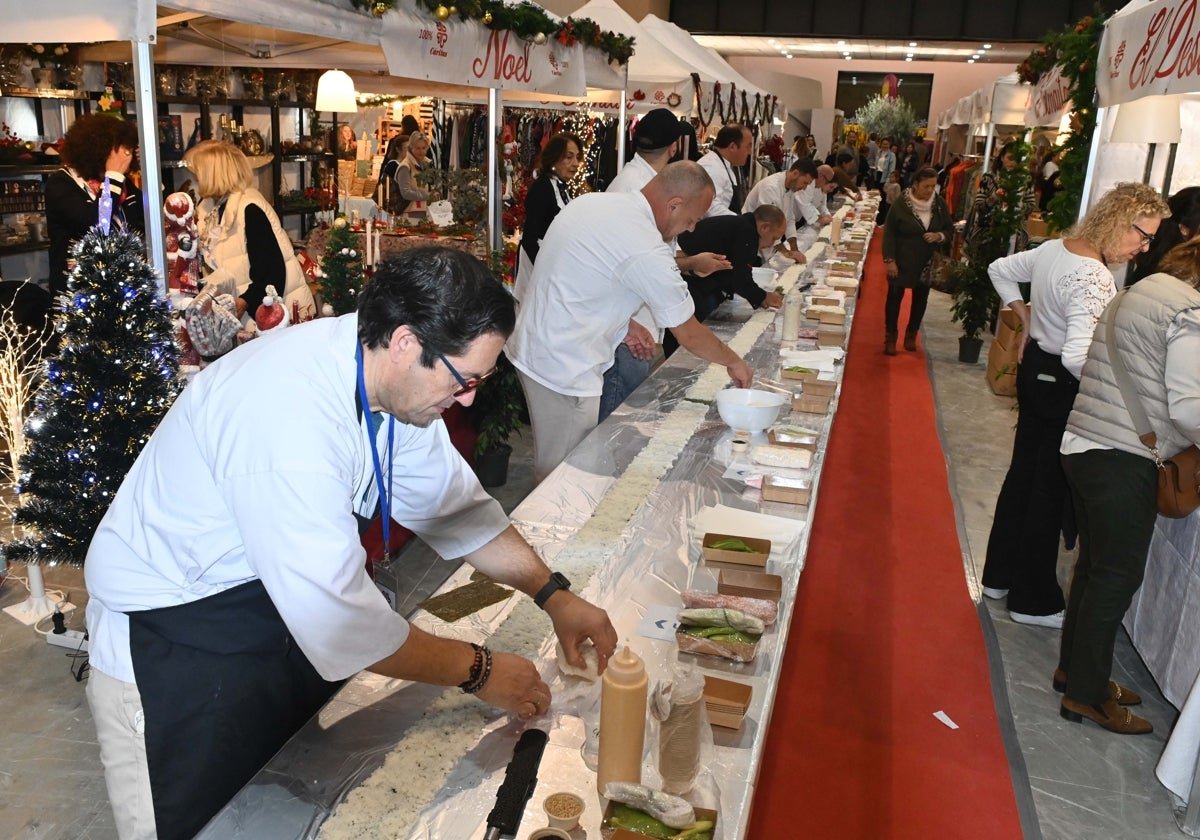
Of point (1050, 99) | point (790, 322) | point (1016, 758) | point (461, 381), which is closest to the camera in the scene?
point (461, 381)

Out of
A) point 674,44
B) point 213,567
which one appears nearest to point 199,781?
point 213,567

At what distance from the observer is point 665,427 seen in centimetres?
288

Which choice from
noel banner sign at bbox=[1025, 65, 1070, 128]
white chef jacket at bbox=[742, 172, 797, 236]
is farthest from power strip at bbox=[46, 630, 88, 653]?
white chef jacket at bbox=[742, 172, 797, 236]

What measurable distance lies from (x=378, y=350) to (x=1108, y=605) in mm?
2405

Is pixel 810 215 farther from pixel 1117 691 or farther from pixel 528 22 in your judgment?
pixel 1117 691

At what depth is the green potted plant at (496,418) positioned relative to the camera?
439cm

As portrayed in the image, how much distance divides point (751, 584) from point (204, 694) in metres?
0.97

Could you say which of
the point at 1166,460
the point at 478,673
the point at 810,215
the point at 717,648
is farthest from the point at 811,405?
the point at 810,215

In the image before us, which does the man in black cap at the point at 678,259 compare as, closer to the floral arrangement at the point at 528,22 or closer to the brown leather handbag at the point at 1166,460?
the floral arrangement at the point at 528,22

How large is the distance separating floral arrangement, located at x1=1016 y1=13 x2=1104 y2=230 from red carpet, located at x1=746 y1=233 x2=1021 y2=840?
5.37 ft

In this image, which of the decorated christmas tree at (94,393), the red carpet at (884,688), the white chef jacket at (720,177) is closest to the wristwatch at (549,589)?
the red carpet at (884,688)

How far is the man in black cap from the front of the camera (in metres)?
3.58

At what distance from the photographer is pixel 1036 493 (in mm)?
3361

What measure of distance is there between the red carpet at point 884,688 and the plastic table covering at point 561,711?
802 mm
